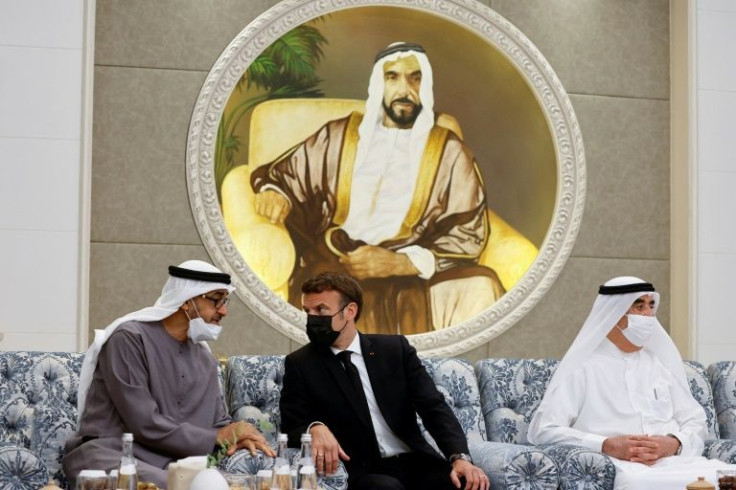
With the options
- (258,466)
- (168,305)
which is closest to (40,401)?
(168,305)

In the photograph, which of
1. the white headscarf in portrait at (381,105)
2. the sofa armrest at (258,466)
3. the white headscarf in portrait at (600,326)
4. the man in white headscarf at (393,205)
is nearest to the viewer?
the sofa armrest at (258,466)

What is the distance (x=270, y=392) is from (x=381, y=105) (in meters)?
2.13

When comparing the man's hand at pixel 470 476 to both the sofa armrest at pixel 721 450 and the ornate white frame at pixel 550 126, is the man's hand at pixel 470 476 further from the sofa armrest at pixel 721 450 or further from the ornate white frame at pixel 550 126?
the ornate white frame at pixel 550 126

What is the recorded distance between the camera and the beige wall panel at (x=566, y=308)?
6766mm

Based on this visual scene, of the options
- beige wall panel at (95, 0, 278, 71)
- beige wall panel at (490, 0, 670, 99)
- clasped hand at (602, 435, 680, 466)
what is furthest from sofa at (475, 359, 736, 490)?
beige wall panel at (95, 0, 278, 71)

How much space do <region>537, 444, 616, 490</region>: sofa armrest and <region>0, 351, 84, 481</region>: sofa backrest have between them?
203 cm

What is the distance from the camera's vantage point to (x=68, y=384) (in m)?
4.97

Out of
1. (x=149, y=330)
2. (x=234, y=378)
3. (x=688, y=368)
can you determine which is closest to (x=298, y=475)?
(x=149, y=330)

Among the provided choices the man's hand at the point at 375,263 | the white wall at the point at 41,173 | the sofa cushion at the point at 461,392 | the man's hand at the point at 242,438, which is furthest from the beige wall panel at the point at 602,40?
the man's hand at the point at 242,438

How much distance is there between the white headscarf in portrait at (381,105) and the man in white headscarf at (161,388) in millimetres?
2081

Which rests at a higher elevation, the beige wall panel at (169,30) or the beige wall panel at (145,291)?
the beige wall panel at (169,30)

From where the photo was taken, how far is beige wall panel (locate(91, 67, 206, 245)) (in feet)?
20.7

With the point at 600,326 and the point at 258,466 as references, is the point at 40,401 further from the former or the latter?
the point at 600,326

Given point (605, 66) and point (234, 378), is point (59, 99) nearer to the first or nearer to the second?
point (234, 378)
